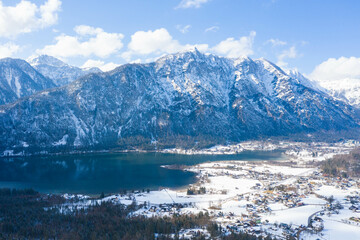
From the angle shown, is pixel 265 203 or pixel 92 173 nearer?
pixel 265 203

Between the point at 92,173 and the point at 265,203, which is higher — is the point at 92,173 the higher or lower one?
the higher one

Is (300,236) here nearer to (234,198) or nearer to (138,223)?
(234,198)

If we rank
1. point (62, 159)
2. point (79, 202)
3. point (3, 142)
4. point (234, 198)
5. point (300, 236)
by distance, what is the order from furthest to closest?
point (3, 142), point (62, 159), point (234, 198), point (79, 202), point (300, 236)

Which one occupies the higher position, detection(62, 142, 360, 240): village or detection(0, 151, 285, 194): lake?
detection(0, 151, 285, 194): lake

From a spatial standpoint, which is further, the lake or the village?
the lake

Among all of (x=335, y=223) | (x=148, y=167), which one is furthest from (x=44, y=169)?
(x=335, y=223)
